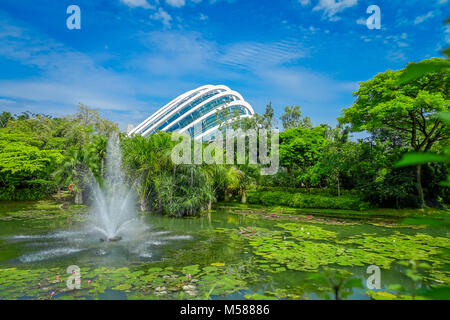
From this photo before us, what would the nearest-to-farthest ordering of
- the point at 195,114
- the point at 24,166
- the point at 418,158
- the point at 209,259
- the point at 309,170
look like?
the point at 418,158, the point at 209,259, the point at 24,166, the point at 309,170, the point at 195,114

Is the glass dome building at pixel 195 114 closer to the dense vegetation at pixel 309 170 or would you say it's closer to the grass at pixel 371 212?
the dense vegetation at pixel 309 170

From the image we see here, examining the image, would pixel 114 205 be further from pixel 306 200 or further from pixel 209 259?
pixel 306 200

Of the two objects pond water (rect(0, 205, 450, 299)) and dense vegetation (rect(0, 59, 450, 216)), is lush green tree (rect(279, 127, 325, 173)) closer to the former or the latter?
dense vegetation (rect(0, 59, 450, 216))

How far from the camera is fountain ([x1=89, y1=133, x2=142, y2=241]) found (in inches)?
324

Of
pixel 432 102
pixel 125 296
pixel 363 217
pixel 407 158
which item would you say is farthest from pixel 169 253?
pixel 432 102

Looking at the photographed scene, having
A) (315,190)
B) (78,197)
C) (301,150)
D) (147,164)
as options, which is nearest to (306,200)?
(315,190)

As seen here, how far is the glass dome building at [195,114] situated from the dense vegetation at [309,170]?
16.1 m

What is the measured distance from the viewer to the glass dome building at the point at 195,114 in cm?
3384

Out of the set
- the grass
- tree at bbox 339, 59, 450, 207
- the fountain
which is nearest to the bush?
the grass

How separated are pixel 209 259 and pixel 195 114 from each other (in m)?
31.0

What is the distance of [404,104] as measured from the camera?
10.8m

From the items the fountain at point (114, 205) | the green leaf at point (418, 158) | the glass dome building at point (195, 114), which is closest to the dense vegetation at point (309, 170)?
the fountain at point (114, 205)

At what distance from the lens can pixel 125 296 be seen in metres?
3.59

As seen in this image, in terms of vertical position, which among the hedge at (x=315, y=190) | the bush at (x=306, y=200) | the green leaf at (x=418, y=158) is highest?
the green leaf at (x=418, y=158)
